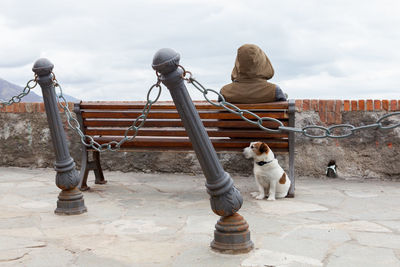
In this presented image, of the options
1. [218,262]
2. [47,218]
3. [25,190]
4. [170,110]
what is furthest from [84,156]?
[218,262]

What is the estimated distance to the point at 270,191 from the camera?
4703 mm

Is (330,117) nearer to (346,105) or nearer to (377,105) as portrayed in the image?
(346,105)

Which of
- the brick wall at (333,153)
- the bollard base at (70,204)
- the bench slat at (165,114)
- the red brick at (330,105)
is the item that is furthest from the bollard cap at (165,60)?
the red brick at (330,105)

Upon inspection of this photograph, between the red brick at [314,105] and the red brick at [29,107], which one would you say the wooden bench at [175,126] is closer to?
the red brick at [314,105]

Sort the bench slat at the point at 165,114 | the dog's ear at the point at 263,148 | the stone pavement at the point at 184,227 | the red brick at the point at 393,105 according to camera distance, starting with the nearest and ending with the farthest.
Result: the stone pavement at the point at 184,227 < the dog's ear at the point at 263,148 < the bench slat at the point at 165,114 < the red brick at the point at 393,105

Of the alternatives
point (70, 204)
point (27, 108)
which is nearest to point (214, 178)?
point (70, 204)

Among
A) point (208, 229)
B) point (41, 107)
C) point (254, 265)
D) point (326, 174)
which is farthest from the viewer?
point (41, 107)

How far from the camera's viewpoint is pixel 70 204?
4.07 meters

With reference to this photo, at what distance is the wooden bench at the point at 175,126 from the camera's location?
194 inches

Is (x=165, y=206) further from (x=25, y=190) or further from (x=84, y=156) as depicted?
(x=25, y=190)

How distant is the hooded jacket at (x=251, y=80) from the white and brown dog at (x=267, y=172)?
2.05 feet

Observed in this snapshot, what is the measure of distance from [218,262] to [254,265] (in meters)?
0.21

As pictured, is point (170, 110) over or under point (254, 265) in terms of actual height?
over

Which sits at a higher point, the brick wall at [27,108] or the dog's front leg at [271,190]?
the brick wall at [27,108]
